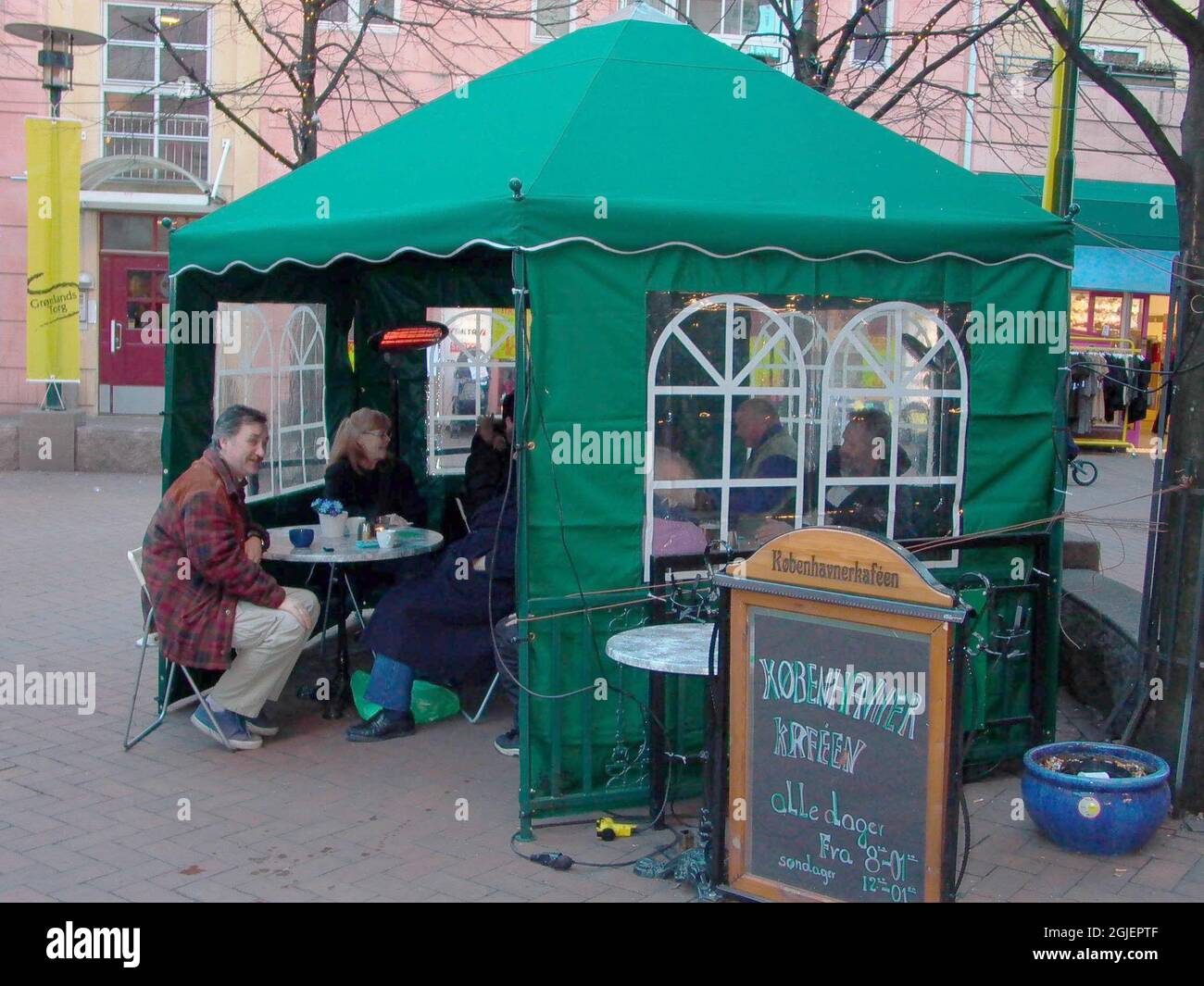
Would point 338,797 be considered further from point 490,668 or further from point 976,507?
point 976,507

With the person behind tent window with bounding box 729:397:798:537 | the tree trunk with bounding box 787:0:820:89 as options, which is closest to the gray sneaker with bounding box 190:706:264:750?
the person behind tent window with bounding box 729:397:798:537

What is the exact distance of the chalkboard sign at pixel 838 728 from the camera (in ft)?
12.5

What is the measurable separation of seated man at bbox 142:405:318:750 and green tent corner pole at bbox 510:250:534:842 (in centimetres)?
140

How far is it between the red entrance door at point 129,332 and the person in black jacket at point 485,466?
1205 centimetres

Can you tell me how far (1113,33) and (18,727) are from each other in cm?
1838

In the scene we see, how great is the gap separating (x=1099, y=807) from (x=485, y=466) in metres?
4.52

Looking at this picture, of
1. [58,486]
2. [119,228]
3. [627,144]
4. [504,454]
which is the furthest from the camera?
[119,228]

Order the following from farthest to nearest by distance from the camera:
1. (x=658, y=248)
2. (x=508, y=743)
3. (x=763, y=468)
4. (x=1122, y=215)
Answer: (x=1122, y=215) → (x=508, y=743) → (x=763, y=468) → (x=658, y=248)

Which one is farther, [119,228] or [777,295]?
[119,228]

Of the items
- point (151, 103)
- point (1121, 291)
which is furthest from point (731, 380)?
point (1121, 291)

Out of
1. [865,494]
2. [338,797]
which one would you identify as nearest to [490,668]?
[338,797]

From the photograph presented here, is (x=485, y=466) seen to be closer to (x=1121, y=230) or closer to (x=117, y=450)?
(x=117, y=450)

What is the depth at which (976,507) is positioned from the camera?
5727 mm

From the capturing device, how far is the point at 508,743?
595cm
